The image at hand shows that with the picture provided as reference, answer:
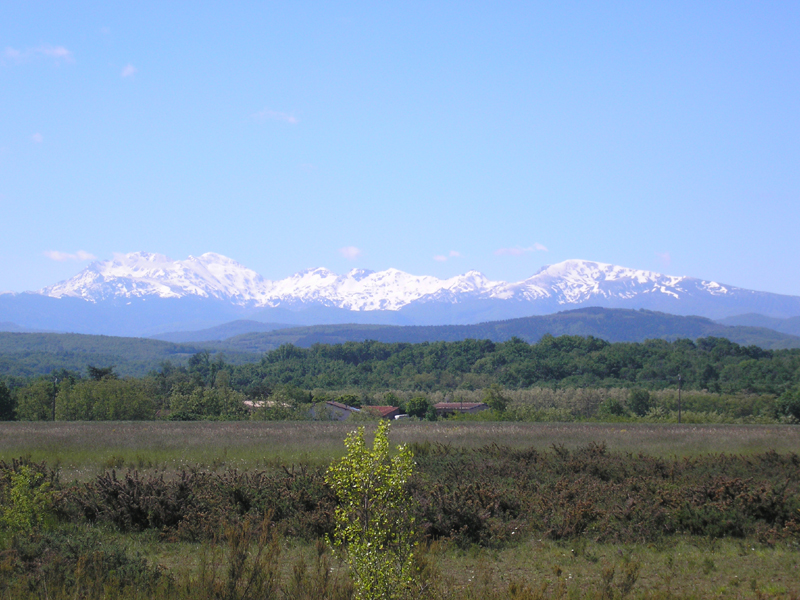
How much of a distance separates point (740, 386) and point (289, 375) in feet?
306

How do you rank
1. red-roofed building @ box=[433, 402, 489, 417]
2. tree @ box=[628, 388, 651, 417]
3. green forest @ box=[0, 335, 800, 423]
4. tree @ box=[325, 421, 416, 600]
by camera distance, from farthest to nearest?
red-roofed building @ box=[433, 402, 489, 417], tree @ box=[628, 388, 651, 417], green forest @ box=[0, 335, 800, 423], tree @ box=[325, 421, 416, 600]

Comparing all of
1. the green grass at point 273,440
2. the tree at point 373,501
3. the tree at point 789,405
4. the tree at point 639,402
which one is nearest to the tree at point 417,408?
the tree at point 639,402

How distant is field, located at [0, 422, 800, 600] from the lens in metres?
10.1

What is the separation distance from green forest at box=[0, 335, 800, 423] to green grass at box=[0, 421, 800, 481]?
85.3 ft

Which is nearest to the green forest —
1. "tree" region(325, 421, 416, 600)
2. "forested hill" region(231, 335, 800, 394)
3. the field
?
"forested hill" region(231, 335, 800, 394)

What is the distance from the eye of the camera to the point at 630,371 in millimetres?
121062

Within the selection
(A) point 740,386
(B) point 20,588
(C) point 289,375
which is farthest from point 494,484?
(C) point 289,375

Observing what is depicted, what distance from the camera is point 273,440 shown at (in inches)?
1131

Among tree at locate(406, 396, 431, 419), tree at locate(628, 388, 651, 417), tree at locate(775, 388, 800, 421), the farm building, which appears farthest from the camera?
tree at locate(406, 396, 431, 419)

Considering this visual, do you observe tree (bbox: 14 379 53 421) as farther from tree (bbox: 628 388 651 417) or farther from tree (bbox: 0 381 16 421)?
tree (bbox: 628 388 651 417)

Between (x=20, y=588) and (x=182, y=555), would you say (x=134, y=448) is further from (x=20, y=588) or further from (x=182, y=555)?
(x=20, y=588)

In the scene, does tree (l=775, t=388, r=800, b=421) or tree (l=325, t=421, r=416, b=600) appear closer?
tree (l=325, t=421, r=416, b=600)

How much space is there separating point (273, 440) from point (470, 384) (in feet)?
345

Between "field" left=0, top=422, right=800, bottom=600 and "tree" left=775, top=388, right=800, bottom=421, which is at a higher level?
"field" left=0, top=422, right=800, bottom=600
